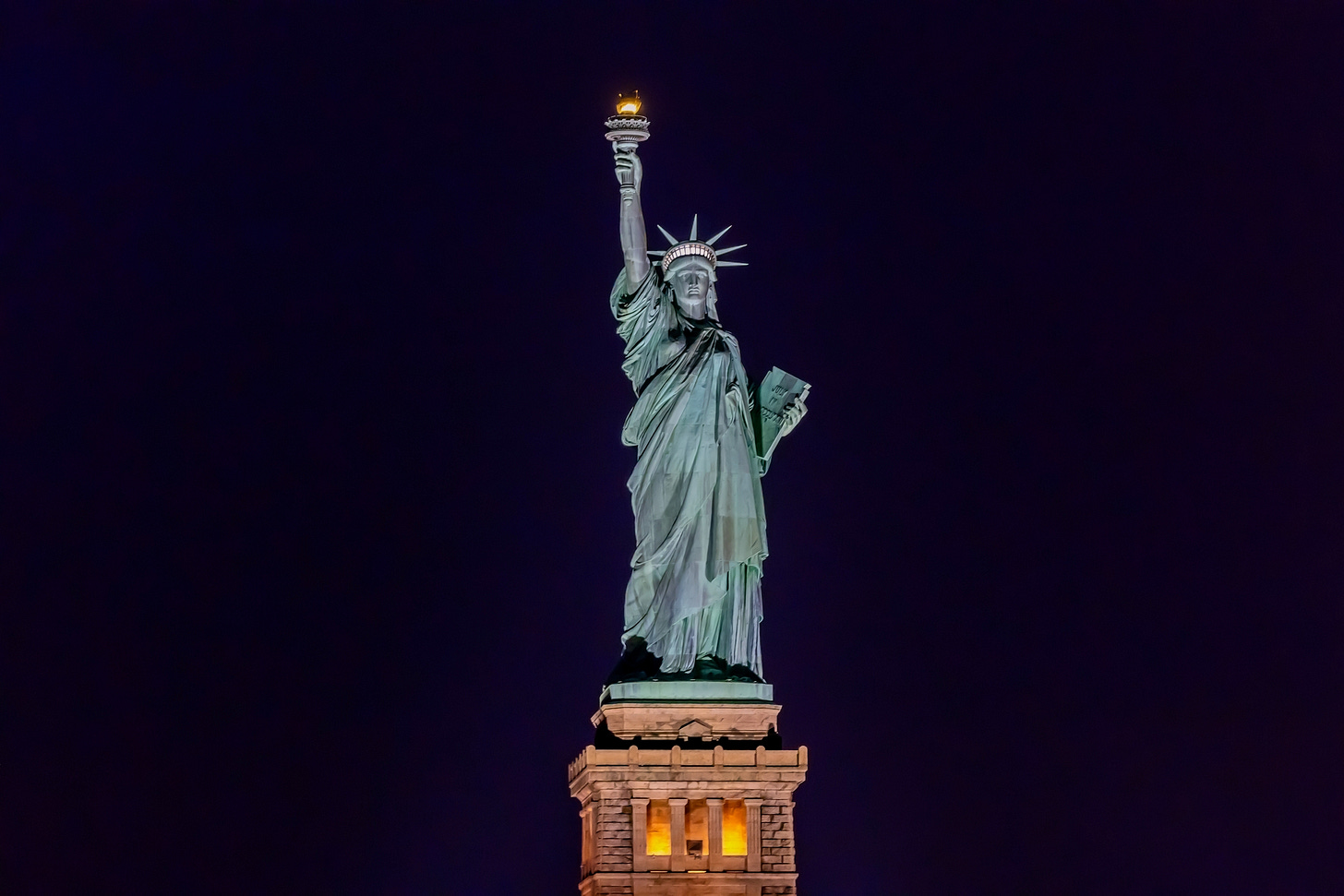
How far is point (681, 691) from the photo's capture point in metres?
33.0

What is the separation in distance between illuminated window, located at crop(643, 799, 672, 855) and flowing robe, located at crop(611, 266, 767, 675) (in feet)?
5.45

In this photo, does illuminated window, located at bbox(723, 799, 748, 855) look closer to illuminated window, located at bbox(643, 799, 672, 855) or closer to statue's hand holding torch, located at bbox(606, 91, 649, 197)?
illuminated window, located at bbox(643, 799, 672, 855)

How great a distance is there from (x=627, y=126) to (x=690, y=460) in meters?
4.17

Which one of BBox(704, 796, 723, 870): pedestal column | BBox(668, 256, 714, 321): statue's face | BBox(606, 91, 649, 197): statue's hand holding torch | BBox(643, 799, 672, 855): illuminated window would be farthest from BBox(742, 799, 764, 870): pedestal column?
BBox(606, 91, 649, 197): statue's hand holding torch

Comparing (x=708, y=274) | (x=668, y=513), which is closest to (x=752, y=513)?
(x=668, y=513)

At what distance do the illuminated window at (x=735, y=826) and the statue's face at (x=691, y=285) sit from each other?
241 inches

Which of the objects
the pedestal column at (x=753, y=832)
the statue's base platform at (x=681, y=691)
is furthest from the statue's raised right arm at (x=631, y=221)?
the pedestal column at (x=753, y=832)

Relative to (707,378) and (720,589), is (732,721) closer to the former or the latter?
(720,589)

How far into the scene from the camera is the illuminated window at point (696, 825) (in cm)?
3288

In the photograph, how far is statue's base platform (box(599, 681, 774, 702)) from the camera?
108 feet

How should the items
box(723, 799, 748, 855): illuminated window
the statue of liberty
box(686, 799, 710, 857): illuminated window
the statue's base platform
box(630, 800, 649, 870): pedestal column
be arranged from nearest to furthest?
box(630, 800, 649, 870): pedestal column, box(723, 799, 748, 855): illuminated window, box(686, 799, 710, 857): illuminated window, the statue's base platform, the statue of liberty

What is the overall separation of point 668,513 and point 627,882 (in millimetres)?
4497

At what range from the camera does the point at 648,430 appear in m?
34.4

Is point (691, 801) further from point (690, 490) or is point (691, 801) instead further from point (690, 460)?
point (690, 460)
